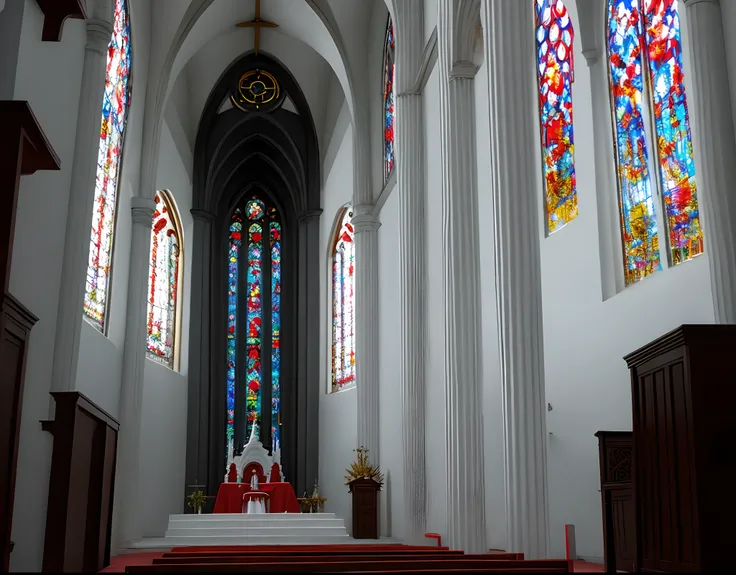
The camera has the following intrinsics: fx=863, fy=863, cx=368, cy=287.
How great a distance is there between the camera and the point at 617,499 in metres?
6.88

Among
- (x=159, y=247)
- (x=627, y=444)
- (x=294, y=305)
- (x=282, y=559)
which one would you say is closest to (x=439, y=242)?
(x=627, y=444)

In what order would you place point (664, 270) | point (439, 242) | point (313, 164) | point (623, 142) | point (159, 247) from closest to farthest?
1. point (664, 270)
2. point (623, 142)
3. point (439, 242)
4. point (159, 247)
5. point (313, 164)

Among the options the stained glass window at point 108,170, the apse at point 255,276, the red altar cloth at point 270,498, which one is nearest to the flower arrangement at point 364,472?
the red altar cloth at point 270,498

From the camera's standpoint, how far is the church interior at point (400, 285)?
5785 mm

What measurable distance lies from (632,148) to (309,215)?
12201 mm

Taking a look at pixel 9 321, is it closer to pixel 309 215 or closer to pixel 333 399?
pixel 333 399

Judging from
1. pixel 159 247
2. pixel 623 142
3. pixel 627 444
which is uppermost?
pixel 159 247

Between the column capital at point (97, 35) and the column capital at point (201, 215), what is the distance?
30.6 feet

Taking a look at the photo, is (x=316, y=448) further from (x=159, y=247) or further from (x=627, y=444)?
(x=627, y=444)

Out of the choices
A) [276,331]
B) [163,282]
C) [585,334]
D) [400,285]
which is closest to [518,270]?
[585,334]

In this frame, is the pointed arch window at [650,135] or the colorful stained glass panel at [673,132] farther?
the pointed arch window at [650,135]

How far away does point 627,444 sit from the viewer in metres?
6.98

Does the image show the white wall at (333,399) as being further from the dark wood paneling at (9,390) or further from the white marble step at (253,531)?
the dark wood paneling at (9,390)

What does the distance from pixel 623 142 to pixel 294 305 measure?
1284 centimetres
